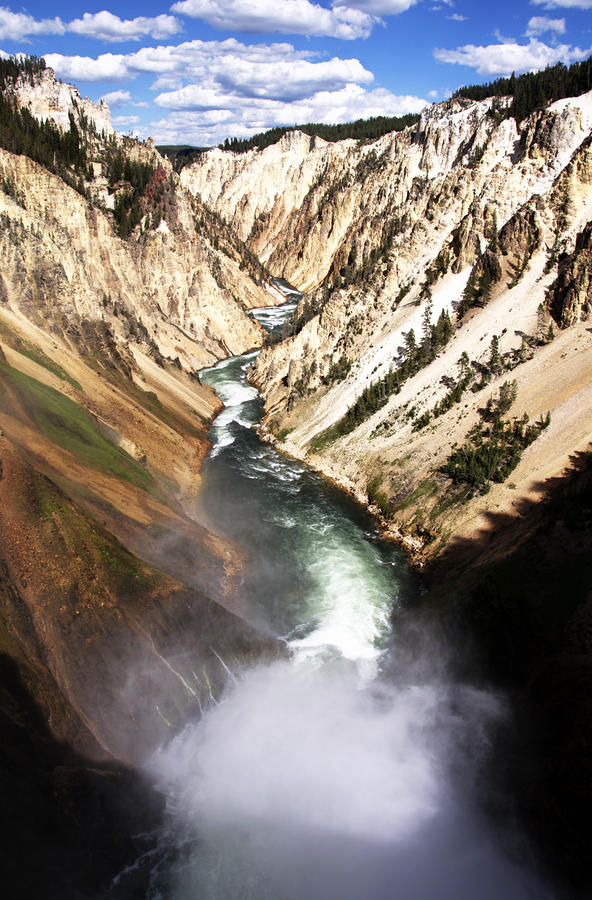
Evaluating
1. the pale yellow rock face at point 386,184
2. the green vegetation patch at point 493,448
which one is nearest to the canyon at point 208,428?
the green vegetation patch at point 493,448

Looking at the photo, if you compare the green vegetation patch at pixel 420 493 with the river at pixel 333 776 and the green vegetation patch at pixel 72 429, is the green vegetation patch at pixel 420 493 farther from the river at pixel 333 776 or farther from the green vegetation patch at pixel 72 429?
the green vegetation patch at pixel 72 429

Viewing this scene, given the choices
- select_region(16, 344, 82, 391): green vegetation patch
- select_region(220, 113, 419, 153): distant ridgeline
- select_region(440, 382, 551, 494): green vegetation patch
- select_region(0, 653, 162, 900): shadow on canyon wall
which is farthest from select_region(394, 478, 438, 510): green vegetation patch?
select_region(220, 113, 419, 153): distant ridgeline

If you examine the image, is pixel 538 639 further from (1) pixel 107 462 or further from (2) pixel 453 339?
(2) pixel 453 339

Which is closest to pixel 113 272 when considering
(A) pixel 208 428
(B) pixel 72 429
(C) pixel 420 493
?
(A) pixel 208 428

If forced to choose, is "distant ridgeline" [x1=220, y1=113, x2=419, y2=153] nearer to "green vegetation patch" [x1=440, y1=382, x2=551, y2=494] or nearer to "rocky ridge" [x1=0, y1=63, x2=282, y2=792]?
"rocky ridge" [x1=0, y1=63, x2=282, y2=792]

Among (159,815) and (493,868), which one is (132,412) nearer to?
(159,815)
